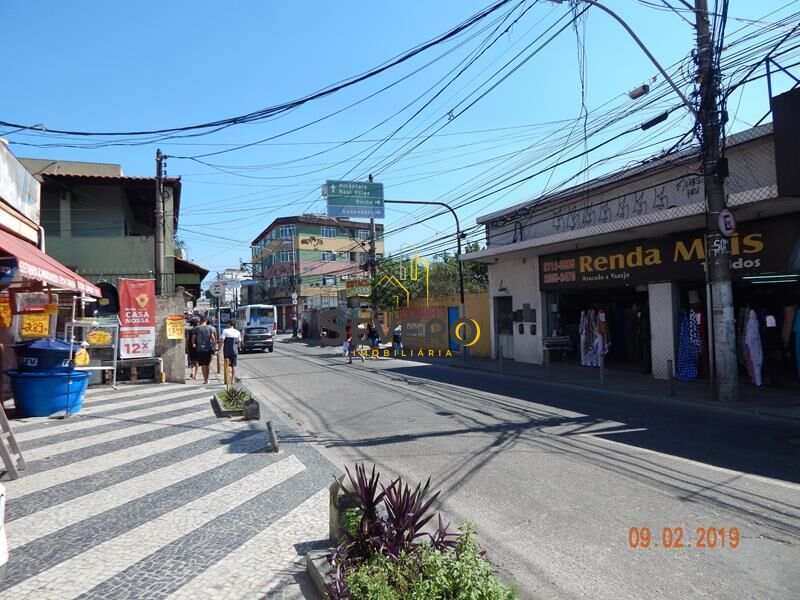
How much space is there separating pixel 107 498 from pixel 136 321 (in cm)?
1015

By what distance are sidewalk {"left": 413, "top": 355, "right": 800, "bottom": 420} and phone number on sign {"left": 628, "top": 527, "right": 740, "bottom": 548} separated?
21.0ft

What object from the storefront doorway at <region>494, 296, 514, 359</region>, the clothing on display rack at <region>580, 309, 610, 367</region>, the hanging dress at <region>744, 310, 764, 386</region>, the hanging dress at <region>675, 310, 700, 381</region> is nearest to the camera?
the hanging dress at <region>744, 310, 764, 386</region>

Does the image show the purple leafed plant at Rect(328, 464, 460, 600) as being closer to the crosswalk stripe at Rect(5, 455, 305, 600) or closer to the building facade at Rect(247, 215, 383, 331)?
the crosswalk stripe at Rect(5, 455, 305, 600)

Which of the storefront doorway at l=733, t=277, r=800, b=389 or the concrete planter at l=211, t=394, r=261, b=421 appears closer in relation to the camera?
the concrete planter at l=211, t=394, r=261, b=421

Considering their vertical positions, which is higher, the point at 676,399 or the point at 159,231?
the point at 159,231

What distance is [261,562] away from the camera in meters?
4.23

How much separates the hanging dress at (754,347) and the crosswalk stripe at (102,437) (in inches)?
471

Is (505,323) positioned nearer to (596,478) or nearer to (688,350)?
(688,350)

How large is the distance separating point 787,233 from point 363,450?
1051 centimetres

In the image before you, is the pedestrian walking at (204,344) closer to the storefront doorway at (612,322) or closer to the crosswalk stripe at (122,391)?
the crosswalk stripe at (122,391)

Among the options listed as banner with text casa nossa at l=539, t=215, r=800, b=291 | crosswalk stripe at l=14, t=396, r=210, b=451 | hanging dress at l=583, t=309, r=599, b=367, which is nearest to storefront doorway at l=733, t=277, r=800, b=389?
banner with text casa nossa at l=539, t=215, r=800, b=291

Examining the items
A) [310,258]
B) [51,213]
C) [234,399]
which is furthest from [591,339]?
[310,258]

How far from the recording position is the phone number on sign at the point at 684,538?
4523 millimetres

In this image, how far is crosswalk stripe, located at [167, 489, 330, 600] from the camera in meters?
3.78
